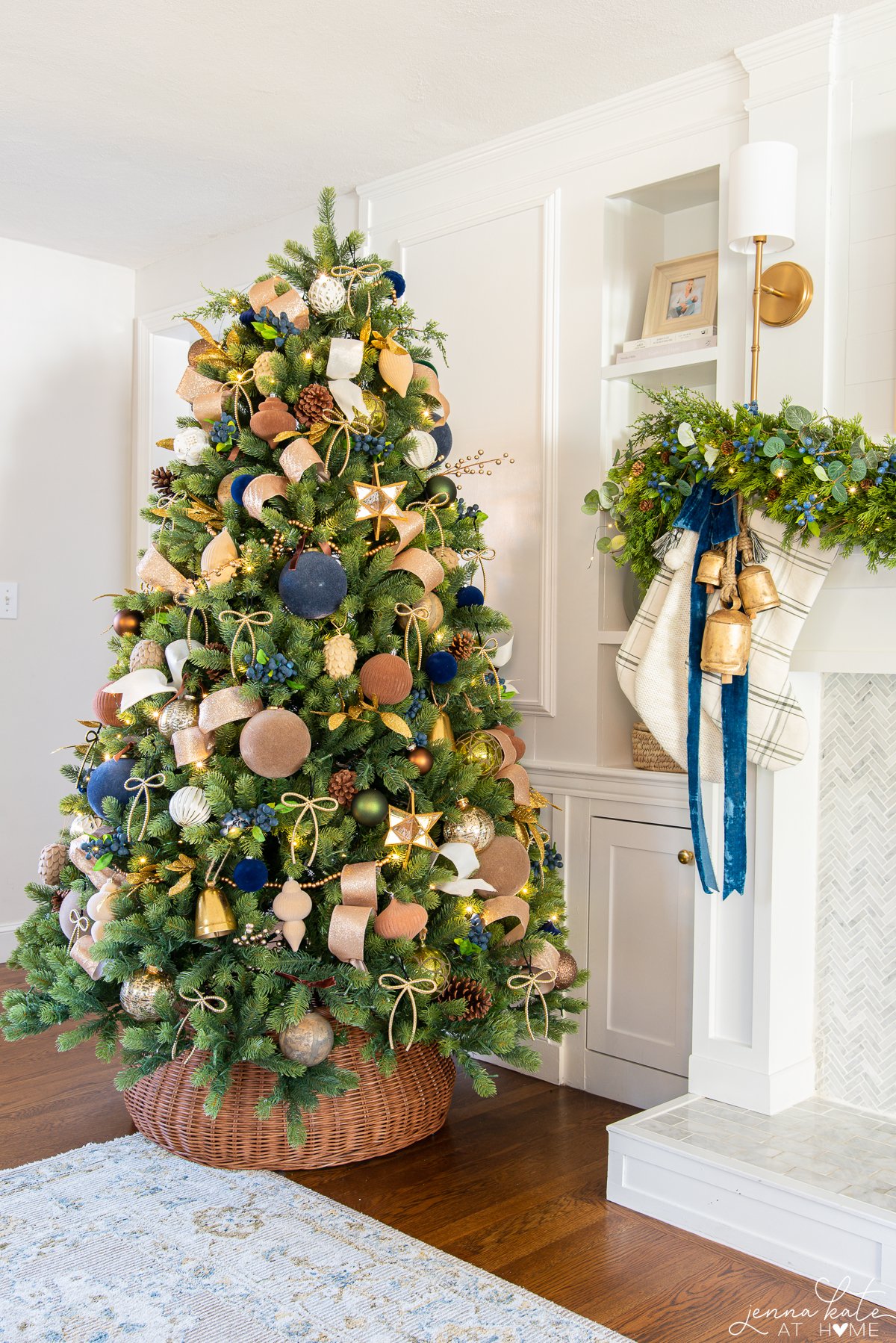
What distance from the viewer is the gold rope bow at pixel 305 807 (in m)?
2.14

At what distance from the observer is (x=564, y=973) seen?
8.14 feet

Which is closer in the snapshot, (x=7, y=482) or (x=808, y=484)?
(x=808, y=484)

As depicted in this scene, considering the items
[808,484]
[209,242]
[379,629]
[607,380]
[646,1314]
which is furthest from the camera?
[209,242]

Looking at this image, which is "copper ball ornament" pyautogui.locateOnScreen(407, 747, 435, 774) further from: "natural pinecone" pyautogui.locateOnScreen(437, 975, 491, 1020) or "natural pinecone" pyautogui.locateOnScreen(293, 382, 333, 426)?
"natural pinecone" pyautogui.locateOnScreen(293, 382, 333, 426)

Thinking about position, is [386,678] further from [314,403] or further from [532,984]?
[532,984]

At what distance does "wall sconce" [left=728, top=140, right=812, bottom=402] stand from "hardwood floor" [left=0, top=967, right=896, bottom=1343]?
1.59 m

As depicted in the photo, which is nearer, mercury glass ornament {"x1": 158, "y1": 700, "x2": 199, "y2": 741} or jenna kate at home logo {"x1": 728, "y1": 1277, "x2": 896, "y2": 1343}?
jenna kate at home logo {"x1": 728, "y1": 1277, "x2": 896, "y2": 1343}

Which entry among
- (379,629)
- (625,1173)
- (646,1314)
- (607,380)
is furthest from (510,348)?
(646,1314)

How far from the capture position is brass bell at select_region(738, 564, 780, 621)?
220cm

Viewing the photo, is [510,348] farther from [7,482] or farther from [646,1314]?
[646,1314]

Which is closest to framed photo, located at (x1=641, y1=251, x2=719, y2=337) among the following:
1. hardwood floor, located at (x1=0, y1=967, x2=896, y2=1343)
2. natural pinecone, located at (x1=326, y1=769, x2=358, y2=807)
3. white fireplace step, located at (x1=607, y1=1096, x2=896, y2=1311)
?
natural pinecone, located at (x1=326, y1=769, x2=358, y2=807)

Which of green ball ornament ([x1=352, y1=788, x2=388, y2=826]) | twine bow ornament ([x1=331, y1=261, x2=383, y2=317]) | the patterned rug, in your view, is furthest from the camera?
twine bow ornament ([x1=331, y1=261, x2=383, y2=317])

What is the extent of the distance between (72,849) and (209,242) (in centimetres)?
234

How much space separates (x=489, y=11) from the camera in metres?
2.33
